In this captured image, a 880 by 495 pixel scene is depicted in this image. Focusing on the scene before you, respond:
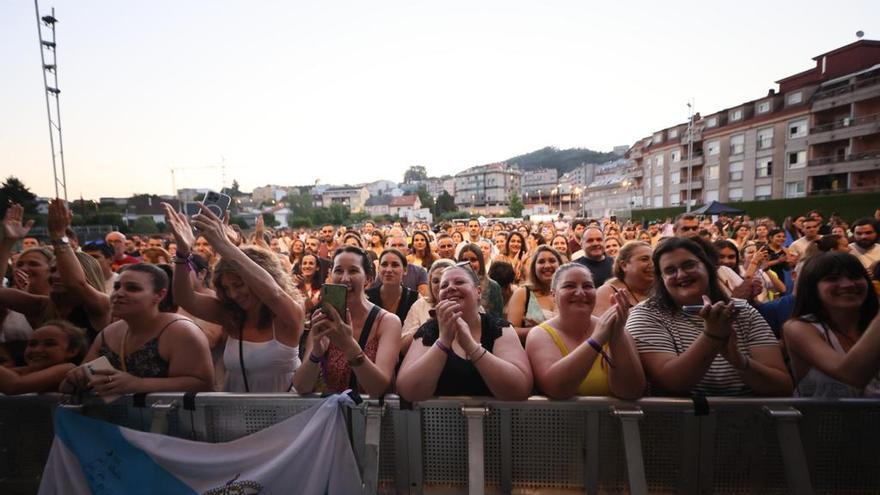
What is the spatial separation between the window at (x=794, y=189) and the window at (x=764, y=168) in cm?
192

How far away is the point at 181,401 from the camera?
7.33ft

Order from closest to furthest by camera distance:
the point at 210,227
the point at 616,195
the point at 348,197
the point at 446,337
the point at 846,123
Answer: the point at 446,337 < the point at 210,227 < the point at 846,123 < the point at 616,195 < the point at 348,197

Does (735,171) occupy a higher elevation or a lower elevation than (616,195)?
higher

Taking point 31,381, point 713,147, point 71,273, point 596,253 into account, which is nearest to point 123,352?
point 31,381

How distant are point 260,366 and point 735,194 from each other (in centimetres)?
4953

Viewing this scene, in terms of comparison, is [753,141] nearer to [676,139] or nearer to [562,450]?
[676,139]

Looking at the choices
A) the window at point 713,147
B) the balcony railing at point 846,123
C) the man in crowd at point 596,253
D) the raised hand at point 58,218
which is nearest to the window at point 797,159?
the balcony railing at point 846,123

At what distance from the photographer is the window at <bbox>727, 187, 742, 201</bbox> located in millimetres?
39875

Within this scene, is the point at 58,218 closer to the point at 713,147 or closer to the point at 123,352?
the point at 123,352

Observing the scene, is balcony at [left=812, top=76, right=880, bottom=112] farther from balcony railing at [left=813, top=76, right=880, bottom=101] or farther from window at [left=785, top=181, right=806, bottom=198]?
window at [left=785, top=181, right=806, bottom=198]

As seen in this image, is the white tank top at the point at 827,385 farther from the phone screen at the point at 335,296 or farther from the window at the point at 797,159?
the window at the point at 797,159

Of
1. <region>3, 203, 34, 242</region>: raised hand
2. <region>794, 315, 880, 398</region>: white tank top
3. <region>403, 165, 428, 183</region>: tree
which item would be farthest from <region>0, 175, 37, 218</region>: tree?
<region>403, 165, 428, 183</region>: tree

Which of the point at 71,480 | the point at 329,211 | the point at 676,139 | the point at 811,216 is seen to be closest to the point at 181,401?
the point at 71,480

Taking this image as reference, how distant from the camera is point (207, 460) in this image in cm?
213
